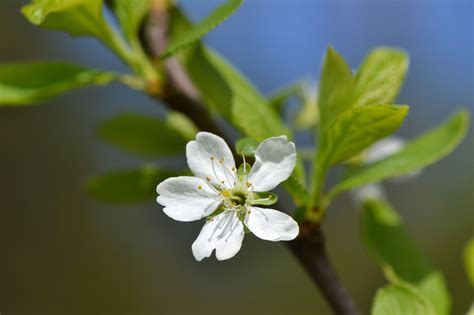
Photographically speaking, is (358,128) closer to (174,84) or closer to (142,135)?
(174,84)

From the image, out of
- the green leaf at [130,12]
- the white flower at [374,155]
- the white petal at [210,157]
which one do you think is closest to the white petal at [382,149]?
the white flower at [374,155]

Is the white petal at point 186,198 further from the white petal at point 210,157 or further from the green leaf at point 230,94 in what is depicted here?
the green leaf at point 230,94

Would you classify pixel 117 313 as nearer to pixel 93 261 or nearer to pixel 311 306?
pixel 93 261

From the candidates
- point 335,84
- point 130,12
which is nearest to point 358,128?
point 335,84

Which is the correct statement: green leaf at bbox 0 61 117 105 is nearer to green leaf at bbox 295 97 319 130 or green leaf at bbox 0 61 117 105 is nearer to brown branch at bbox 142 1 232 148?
brown branch at bbox 142 1 232 148

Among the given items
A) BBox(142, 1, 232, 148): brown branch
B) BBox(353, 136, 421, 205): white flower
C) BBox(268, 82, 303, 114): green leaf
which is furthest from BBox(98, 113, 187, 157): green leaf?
BBox(353, 136, 421, 205): white flower

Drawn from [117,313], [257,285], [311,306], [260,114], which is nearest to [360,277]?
[311,306]

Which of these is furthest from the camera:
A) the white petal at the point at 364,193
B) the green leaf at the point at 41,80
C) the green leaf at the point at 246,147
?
the white petal at the point at 364,193
